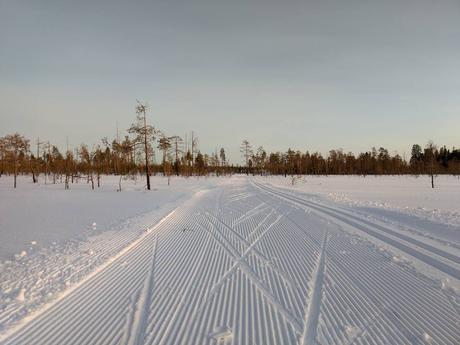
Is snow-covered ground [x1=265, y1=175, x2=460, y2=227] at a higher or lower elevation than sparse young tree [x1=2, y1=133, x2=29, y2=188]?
lower

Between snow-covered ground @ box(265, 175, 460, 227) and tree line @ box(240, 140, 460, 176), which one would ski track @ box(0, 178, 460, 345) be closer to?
snow-covered ground @ box(265, 175, 460, 227)

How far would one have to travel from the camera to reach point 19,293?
4.64 metres

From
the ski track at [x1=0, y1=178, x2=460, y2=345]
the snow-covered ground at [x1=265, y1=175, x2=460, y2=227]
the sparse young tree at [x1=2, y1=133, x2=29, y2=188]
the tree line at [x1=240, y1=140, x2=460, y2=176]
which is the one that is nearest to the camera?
the ski track at [x1=0, y1=178, x2=460, y2=345]

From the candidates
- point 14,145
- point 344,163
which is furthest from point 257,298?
point 344,163

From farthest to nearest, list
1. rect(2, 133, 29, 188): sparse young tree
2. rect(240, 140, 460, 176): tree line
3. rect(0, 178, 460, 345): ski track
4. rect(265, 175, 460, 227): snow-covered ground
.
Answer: rect(240, 140, 460, 176): tree line → rect(2, 133, 29, 188): sparse young tree → rect(265, 175, 460, 227): snow-covered ground → rect(0, 178, 460, 345): ski track

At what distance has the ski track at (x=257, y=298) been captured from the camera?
343 cm

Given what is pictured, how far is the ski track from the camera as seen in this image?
135 inches

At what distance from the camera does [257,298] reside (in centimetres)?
436

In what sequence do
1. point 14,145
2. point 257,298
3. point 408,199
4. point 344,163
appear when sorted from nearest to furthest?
point 257,298 < point 408,199 < point 14,145 < point 344,163

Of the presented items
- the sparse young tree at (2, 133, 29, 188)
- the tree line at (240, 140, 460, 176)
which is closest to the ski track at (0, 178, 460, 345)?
the sparse young tree at (2, 133, 29, 188)

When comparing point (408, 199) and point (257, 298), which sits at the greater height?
point (257, 298)

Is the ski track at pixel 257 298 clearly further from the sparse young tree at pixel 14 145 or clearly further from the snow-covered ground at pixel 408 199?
the sparse young tree at pixel 14 145

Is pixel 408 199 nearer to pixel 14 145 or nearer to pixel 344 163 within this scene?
pixel 14 145

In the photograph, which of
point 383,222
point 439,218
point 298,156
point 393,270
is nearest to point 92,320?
point 393,270
